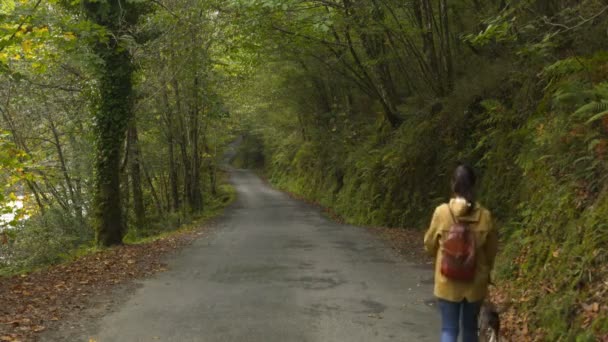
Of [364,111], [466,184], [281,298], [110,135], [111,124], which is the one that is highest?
[364,111]

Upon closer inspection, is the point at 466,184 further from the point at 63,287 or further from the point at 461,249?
the point at 63,287

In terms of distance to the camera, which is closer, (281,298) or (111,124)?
(281,298)

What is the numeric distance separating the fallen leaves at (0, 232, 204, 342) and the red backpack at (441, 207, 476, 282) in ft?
16.6

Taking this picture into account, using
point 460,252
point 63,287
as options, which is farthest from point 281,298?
point 460,252

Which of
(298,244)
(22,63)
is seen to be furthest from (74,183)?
(298,244)

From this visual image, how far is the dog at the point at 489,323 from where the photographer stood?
14.9ft

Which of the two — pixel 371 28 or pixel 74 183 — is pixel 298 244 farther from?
pixel 74 183

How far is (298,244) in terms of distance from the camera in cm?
1432

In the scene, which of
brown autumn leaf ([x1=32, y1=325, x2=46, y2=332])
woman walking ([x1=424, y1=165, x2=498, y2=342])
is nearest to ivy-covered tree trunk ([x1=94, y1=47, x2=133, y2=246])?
brown autumn leaf ([x1=32, y1=325, x2=46, y2=332])

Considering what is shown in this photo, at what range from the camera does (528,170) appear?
9.42m

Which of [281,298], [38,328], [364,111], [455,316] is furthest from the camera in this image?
[364,111]

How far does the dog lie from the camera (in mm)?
4531

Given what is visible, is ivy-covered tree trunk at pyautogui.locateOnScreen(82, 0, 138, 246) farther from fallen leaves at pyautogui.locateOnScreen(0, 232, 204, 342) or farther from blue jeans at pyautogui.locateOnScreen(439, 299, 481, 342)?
blue jeans at pyautogui.locateOnScreen(439, 299, 481, 342)

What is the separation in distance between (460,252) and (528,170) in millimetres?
6023
